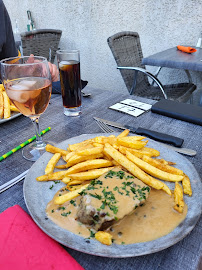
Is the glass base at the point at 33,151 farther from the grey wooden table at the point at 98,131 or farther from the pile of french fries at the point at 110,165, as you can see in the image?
the pile of french fries at the point at 110,165

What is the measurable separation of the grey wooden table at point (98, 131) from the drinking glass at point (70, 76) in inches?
4.7

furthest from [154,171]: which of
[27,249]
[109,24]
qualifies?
[109,24]

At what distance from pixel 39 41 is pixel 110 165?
3951 millimetres

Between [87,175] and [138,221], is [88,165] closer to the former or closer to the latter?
[87,175]

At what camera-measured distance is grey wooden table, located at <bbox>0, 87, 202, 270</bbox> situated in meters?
0.65

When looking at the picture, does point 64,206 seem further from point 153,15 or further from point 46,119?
point 153,15

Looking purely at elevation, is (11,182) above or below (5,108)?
below

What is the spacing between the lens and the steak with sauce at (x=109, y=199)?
66cm

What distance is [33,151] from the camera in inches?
46.0

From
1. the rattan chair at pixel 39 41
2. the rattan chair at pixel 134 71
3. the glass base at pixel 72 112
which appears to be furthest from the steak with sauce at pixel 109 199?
the rattan chair at pixel 39 41

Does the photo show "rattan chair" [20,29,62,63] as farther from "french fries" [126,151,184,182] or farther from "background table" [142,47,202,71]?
"french fries" [126,151,184,182]

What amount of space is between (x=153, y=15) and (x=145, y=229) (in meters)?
4.30

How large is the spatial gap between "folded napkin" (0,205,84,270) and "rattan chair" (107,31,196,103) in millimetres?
2701

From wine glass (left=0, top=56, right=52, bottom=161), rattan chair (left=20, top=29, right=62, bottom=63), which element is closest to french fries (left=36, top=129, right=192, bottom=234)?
wine glass (left=0, top=56, right=52, bottom=161)
